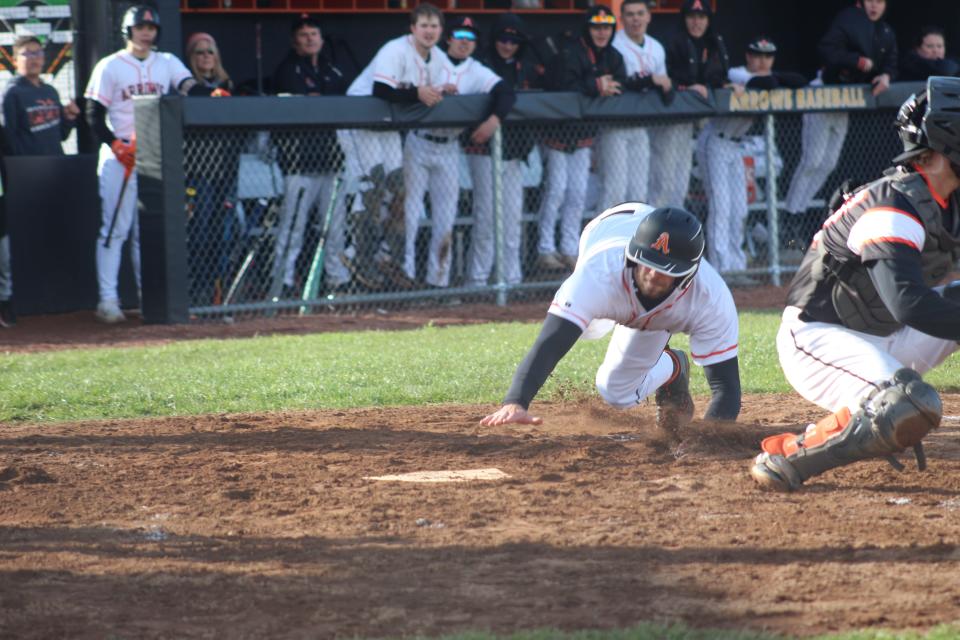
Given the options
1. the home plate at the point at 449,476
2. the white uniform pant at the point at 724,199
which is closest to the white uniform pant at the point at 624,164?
the white uniform pant at the point at 724,199

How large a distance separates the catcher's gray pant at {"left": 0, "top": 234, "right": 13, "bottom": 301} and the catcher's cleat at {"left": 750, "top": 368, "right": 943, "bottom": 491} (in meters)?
7.38

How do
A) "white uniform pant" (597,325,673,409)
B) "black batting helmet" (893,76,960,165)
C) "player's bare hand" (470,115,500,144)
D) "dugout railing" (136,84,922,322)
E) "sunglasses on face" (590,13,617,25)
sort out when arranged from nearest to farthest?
1. "black batting helmet" (893,76,960,165)
2. "white uniform pant" (597,325,673,409)
3. "dugout railing" (136,84,922,322)
4. "player's bare hand" (470,115,500,144)
5. "sunglasses on face" (590,13,617,25)

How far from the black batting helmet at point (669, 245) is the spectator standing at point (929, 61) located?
347 inches

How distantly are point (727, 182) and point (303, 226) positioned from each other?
13.1ft

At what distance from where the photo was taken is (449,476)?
5262 millimetres

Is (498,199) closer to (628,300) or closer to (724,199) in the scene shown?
(724,199)

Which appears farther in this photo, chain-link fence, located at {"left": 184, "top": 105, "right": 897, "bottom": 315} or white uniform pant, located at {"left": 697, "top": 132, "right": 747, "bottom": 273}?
white uniform pant, located at {"left": 697, "top": 132, "right": 747, "bottom": 273}

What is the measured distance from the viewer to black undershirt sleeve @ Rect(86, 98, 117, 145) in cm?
1009

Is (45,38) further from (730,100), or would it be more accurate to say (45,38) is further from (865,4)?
(865,4)

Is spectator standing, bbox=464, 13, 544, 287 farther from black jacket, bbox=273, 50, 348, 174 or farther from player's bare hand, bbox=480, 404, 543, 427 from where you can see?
player's bare hand, bbox=480, 404, 543, 427

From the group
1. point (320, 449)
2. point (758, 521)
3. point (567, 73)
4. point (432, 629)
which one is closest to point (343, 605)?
point (432, 629)

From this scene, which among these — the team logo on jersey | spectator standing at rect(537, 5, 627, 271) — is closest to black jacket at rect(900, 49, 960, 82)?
spectator standing at rect(537, 5, 627, 271)

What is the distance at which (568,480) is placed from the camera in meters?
5.16

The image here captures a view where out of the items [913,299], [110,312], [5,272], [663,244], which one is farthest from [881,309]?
[5,272]
